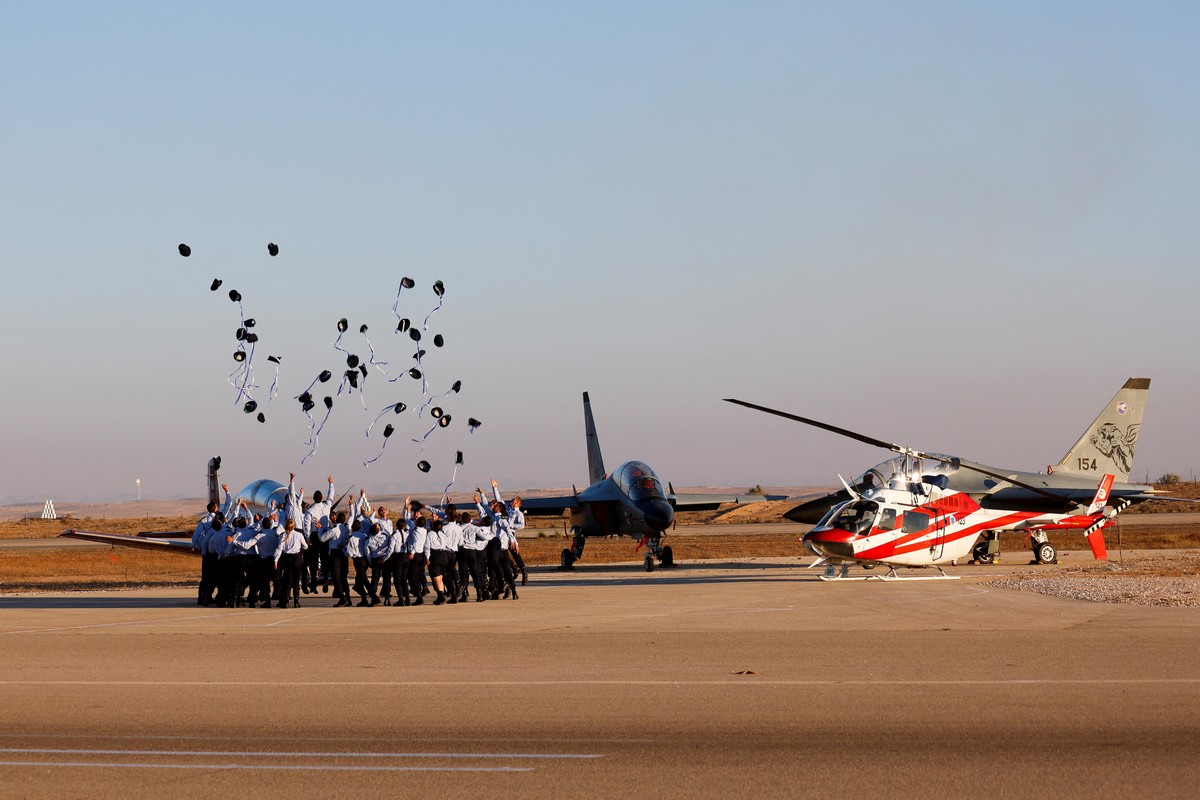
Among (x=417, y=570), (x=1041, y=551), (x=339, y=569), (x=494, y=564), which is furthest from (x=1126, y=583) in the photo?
(x=339, y=569)

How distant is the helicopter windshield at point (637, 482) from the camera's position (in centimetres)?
3228

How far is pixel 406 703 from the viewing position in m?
10.3

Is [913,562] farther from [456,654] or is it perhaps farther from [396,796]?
[396,796]

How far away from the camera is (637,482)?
1283 inches

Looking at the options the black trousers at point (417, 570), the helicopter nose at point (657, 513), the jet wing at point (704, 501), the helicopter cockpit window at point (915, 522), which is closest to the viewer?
the black trousers at point (417, 570)

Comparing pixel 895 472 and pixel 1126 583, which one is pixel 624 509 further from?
pixel 1126 583

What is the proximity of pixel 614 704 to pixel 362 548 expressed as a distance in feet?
40.1

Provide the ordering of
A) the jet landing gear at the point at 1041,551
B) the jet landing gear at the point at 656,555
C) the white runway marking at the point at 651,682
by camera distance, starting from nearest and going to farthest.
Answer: the white runway marking at the point at 651,682
the jet landing gear at the point at 1041,551
the jet landing gear at the point at 656,555

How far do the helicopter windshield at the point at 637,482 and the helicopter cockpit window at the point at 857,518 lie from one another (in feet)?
25.9

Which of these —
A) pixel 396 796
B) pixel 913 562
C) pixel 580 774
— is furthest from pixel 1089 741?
pixel 913 562

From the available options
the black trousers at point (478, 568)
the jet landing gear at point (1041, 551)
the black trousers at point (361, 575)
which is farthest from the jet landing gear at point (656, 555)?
the black trousers at point (361, 575)

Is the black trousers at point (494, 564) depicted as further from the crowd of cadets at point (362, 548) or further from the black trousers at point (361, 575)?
the black trousers at point (361, 575)

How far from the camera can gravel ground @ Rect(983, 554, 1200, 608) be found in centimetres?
2061

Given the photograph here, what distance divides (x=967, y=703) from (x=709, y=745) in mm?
2726
